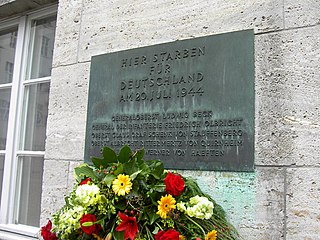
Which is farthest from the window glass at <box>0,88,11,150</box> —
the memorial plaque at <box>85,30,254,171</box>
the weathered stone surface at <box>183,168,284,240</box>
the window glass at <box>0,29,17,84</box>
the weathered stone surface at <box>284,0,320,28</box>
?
the weathered stone surface at <box>284,0,320,28</box>

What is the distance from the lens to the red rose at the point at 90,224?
6.80 ft

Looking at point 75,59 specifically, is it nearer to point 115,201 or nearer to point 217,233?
point 115,201

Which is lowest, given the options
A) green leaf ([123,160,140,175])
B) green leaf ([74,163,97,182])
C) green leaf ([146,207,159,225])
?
green leaf ([146,207,159,225])

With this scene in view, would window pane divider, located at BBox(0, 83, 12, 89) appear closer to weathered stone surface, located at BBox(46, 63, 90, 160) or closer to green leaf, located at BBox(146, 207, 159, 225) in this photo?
weathered stone surface, located at BBox(46, 63, 90, 160)

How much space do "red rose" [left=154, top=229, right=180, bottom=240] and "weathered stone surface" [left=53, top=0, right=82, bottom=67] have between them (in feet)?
5.84

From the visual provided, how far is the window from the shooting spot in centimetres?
381

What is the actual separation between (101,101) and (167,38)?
68 cm

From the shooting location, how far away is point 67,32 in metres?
3.36

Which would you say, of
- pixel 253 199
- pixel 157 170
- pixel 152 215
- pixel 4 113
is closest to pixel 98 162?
pixel 157 170

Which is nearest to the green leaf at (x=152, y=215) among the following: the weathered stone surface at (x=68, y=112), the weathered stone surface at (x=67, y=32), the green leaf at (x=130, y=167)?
the green leaf at (x=130, y=167)

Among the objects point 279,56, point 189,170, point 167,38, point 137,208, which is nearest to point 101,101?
point 167,38

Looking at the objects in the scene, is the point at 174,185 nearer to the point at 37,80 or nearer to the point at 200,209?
the point at 200,209

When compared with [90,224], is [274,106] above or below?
above

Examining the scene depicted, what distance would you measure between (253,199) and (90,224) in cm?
92
